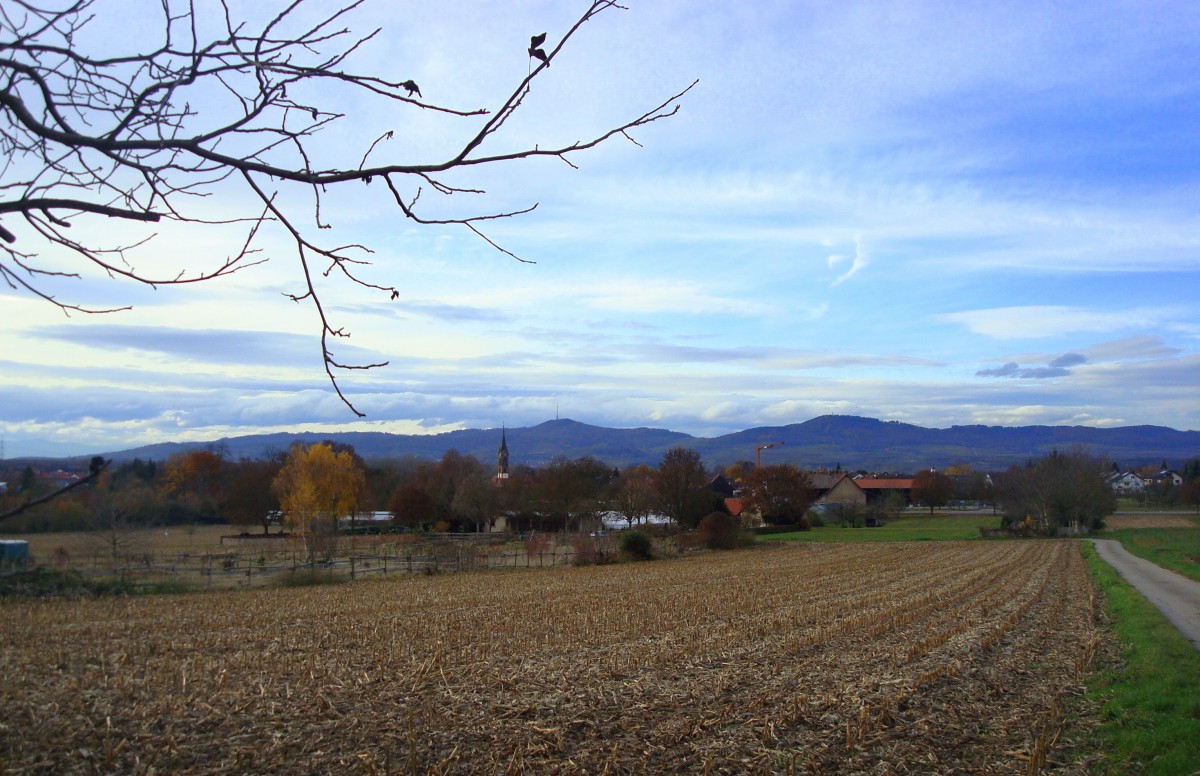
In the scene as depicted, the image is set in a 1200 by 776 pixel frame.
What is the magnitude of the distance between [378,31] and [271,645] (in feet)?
48.7

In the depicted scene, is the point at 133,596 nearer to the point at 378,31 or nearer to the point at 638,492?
the point at 378,31

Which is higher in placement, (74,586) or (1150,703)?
(1150,703)

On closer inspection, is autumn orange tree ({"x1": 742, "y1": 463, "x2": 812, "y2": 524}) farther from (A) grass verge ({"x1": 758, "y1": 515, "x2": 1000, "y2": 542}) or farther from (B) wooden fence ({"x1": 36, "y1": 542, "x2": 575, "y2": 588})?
(B) wooden fence ({"x1": 36, "y1": 542, "x2": 575, "y2": 588})

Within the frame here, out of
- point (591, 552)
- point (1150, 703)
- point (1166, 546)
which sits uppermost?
point (1150, 703)

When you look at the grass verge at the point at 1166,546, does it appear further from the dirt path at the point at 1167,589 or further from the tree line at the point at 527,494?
the tree line at the point at 527,494

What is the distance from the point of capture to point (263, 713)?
9.84 m

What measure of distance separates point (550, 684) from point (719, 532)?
4635 cm

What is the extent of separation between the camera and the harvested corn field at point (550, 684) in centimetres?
842

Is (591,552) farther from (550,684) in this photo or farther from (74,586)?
(550,684)

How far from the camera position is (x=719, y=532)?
57.0 m

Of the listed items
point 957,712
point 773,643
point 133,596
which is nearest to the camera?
point 957,712

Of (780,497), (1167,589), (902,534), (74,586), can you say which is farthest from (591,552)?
(780,497)

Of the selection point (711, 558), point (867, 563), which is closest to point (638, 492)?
point (711, 558)

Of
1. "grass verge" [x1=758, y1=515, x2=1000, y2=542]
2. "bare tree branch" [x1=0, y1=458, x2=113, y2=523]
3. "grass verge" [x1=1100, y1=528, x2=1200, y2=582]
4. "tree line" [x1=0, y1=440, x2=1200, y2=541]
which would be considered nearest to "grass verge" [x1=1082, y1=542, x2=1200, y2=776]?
"bare tree branch" [x1=0, y1=458, x2=113, y2=523]
